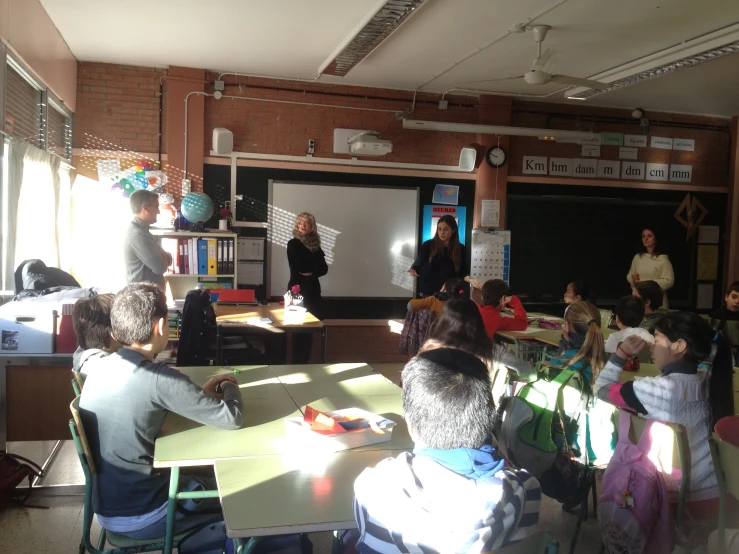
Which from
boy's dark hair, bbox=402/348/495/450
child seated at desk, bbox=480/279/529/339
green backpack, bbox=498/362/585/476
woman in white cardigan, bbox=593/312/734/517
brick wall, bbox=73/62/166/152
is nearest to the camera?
boy's dark hair, bbox=402/348/495/450

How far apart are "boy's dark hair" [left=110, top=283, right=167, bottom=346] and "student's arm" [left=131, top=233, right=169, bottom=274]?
2.44 meters

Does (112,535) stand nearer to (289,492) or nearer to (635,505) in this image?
(289,492)

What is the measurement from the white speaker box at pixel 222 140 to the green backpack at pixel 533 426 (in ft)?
15.0

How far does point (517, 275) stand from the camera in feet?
25.4

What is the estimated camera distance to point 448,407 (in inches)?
60.1

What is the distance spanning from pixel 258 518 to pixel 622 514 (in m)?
1.41

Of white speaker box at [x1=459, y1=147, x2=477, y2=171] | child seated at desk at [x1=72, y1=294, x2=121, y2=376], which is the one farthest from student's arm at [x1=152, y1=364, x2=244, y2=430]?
white speaker box at [x1=459, y1=147, x2=477, y2=171]

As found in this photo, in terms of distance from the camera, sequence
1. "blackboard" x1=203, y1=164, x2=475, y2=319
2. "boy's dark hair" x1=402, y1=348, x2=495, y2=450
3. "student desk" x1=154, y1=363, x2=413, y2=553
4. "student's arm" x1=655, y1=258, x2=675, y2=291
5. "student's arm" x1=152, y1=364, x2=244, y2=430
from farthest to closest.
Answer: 1. "student's arm" x1=655, y1=258, x2=675, y2=291
2. "blackboard" x1=203, y1=164, x2=475, y2=319
3. "student's arm" x1=152, y1=364, x2=244, y2=430
4. "student desk" x1=154, y1=363, x2=413, y2=553
5. "boy's dark hair" x1=402, y1=348, x2=495, y2=450

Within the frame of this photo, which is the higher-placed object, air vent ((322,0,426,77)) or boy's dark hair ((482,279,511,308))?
air vent ((322,0,426,77))

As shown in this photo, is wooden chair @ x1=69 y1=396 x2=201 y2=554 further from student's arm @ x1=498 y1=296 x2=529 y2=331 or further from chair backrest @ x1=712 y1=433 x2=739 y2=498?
student's arm @ x1=498 y1=296 x2=529 y2=331

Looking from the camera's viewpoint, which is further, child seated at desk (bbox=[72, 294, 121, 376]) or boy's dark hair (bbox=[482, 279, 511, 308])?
boy's dark hair (bbox=[482, 279, 511, 308])

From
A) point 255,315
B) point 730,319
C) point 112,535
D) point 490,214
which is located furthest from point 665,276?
point 112,535

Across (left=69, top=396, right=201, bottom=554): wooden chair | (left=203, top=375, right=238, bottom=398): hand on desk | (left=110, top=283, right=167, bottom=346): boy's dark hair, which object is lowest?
(left=69, top=396, right=201, bottom=554): wooden chair

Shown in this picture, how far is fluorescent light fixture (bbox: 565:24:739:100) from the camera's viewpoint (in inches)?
201
